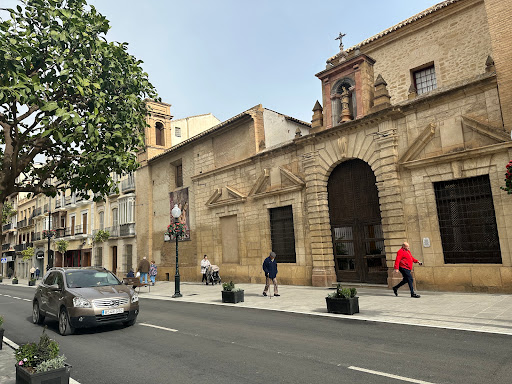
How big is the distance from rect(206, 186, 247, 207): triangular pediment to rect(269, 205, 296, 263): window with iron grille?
2.31 m

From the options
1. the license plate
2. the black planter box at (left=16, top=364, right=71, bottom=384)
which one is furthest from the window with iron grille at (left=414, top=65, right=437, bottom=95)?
the black planter box at (left=16, top=364, right=71, bottom=384)

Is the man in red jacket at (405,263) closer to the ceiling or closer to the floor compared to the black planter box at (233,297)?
closer to the ceiling

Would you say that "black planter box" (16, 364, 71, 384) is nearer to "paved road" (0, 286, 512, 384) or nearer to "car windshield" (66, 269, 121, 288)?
"paved road" (0, 286, 512, 384)

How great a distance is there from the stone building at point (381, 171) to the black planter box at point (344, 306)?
469 centimetres

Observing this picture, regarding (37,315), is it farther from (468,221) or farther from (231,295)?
(468,221)

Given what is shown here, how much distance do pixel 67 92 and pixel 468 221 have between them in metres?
12.6

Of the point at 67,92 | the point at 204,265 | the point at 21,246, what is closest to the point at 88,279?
the point at 67,92

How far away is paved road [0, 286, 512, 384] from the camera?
4941 millimetres

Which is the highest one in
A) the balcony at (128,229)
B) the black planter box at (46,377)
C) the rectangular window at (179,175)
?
the rectangular window at (179,175)

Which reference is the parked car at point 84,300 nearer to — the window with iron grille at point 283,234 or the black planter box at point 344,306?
the black planter box at point 344,306

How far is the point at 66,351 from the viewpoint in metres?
6.92

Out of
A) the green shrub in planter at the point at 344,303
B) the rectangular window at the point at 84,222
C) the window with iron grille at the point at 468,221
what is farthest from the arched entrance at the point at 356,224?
the rectangular window at the point at 84,222

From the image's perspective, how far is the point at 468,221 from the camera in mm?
12047

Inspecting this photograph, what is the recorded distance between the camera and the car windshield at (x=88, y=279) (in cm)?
919
